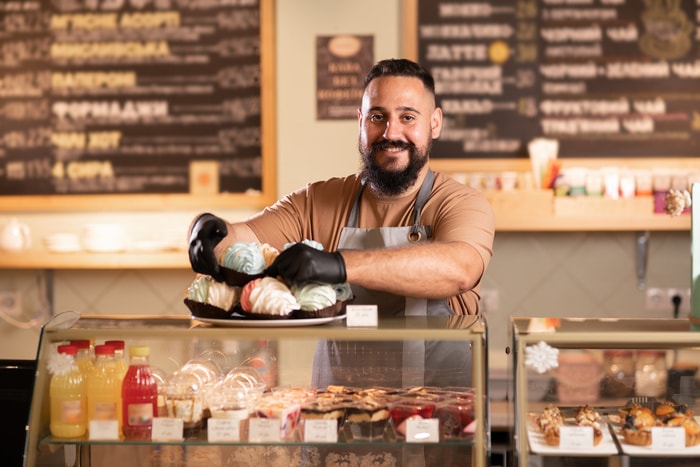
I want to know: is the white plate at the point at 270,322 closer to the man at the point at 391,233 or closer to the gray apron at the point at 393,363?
the man at the point at 391,233

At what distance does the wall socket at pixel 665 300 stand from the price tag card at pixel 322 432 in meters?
2.65

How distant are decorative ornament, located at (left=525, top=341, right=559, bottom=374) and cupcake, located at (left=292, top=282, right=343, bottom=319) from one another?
1.38 ft

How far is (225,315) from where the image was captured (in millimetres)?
1956

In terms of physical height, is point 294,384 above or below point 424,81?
below

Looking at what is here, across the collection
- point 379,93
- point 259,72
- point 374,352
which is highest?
point 259,72

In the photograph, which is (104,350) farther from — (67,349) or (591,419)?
(591,419)

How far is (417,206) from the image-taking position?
2.54m

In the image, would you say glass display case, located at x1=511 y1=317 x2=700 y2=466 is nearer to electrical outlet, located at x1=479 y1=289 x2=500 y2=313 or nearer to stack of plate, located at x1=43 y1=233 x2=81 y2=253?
electrical outlet, located at x1=479 y1=289 x2=500 y2=313

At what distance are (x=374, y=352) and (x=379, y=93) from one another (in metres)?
0.77

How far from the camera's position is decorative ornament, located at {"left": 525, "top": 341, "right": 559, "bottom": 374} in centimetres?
183

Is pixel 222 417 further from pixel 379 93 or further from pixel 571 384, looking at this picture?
pixel 379 93

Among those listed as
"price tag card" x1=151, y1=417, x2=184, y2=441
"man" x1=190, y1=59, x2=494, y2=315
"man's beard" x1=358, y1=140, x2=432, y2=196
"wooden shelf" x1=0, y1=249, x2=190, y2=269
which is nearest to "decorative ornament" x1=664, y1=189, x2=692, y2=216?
"man" x1=190, y1=59, x2=494, y2=315

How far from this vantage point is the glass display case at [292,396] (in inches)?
72.8

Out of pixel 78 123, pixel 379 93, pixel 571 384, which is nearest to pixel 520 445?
pixel 571 384
